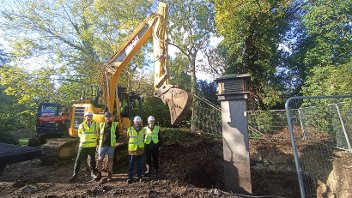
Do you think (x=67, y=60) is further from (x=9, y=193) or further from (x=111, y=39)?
(x=9, y=193)

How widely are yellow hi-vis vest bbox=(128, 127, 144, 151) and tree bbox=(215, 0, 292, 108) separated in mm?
8097

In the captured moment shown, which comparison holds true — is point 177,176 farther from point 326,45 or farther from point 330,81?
point 326,45

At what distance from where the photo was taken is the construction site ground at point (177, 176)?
5422 mm

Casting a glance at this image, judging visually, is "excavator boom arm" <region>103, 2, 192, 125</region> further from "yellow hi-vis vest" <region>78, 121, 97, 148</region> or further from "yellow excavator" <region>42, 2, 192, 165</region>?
"yellow hi-vis vest" <region>78, 121, 97, 148</region>

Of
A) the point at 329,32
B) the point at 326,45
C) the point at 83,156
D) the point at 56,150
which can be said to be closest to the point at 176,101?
the point at 83,156

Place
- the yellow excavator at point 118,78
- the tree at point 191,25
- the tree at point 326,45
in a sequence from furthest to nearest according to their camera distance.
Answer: the tree at point 191,25, the tree at point 326,45, the yellow excavator at point 118,78

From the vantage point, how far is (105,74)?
8.05 meters

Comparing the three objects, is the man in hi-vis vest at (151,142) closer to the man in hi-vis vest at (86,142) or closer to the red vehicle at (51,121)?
the man in hi-vis vest at (86,142)

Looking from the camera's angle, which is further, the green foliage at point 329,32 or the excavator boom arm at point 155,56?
the green foliage at point 329,32

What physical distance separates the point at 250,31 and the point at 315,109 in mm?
6498

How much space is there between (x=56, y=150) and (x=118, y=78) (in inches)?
120

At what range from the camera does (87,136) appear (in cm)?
662

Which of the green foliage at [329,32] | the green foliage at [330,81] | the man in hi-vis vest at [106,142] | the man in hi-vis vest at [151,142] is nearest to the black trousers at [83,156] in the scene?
the man in hi-vis vest at [106,142]

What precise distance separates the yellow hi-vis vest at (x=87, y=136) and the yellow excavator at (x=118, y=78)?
3.43 feet
